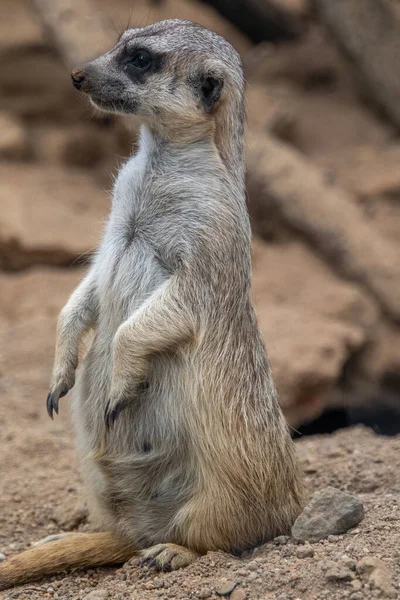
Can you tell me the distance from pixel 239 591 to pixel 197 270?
1000 millimetres

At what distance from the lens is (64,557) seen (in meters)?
2.96

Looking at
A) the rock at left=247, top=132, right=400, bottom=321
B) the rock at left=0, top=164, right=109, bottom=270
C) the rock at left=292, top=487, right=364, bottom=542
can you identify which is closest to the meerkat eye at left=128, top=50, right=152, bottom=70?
the rock at left=292, top=487, right=364, bottom=542

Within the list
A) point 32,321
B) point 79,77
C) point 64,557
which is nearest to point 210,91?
point 79,77

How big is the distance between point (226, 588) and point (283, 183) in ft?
13.7

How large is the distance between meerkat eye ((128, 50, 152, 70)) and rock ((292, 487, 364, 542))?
5.19ft

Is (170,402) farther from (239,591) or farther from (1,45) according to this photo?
(1,45)

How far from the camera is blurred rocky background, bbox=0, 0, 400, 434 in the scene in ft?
19.0

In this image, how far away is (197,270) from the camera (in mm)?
2938

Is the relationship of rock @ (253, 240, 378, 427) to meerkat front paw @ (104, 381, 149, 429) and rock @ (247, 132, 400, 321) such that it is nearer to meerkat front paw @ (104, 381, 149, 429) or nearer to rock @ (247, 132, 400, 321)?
rock @ (247, 132, 400, 321)

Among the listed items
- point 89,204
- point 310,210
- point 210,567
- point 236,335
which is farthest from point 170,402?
point 89,204

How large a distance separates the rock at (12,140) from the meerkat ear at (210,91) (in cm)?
422

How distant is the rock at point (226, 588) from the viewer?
2539 mm

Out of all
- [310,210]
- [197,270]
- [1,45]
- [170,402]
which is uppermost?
[1,45]

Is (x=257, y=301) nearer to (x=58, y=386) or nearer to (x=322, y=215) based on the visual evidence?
(x=322, y=215)
